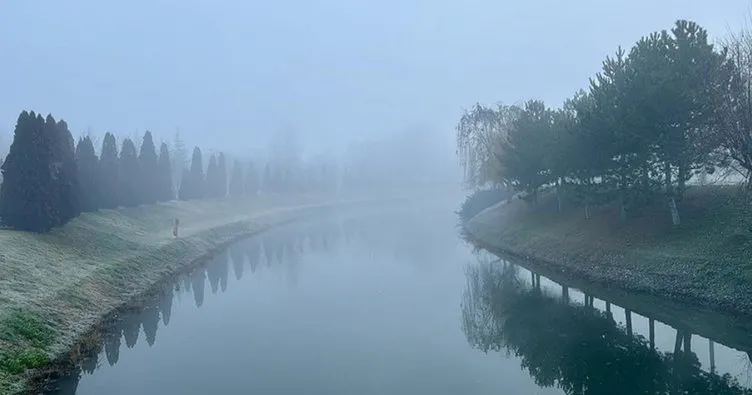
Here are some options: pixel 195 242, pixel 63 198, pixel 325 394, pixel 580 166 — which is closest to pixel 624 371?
pixel 325 394

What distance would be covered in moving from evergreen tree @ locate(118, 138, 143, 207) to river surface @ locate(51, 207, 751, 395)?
22.8 metres

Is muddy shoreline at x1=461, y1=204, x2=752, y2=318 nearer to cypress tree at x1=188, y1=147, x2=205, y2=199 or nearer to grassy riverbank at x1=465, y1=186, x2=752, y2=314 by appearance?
grassy riverbank at x1=465, y1=186, x2=752, y2=314

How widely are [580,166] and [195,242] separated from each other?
3044cm

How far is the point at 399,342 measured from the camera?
66.7 feet

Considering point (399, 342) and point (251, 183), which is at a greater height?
point (251, 183)

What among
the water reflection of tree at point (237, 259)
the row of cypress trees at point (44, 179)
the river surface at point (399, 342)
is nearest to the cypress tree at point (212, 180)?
the water reflection of tree at point (237, 259)

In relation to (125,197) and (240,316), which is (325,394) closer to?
(240,316)

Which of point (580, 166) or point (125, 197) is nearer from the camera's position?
point (580, 166)

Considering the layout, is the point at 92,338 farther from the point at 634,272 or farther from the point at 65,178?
the point at 634,272

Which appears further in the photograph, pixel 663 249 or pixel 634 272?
pixel 663 249

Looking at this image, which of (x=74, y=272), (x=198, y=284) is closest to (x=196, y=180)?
(x=198, y=284)

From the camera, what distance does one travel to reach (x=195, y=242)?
46125 mm

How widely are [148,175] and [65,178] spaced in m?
25.1

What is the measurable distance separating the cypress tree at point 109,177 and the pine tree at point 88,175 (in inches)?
60.1
